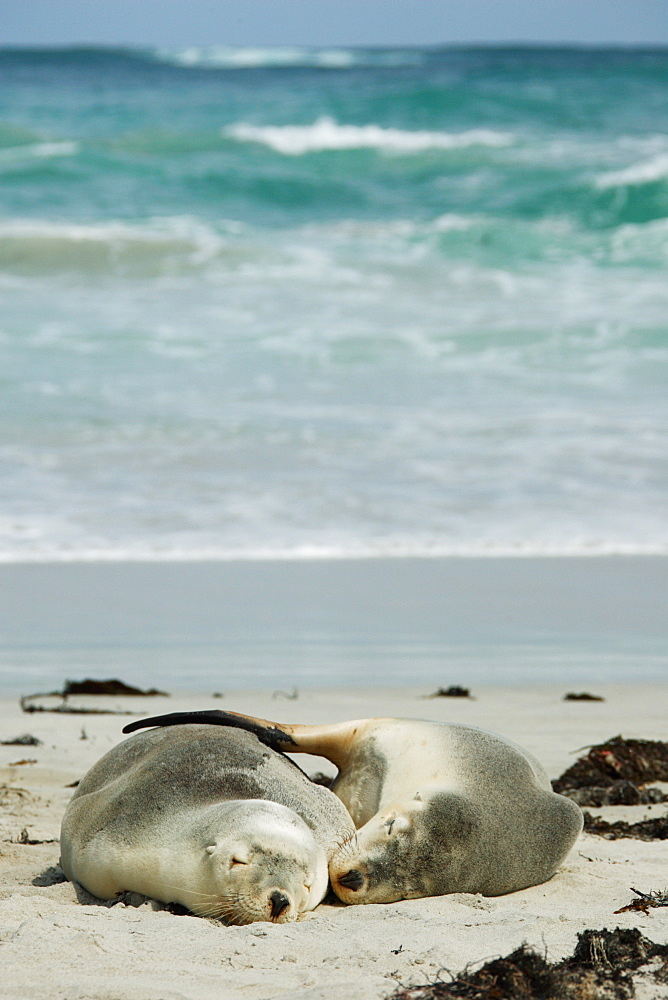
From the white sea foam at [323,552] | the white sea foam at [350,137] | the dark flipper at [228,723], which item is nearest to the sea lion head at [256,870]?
the dark flipper at [228,723]

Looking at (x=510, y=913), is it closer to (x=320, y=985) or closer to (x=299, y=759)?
(x=320, y=985)

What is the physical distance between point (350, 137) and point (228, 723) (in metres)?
31.3

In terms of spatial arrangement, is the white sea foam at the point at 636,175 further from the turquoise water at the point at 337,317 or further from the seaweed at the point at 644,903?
the seaweed at the point at 644,903

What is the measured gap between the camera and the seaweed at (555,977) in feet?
8.52

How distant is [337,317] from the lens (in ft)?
57.9

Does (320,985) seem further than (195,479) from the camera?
No

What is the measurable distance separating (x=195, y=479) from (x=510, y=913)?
7122 millimetres

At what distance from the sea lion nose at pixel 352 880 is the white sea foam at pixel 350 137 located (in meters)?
29.8

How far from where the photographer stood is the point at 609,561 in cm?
821

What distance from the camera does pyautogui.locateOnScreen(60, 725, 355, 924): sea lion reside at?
2.96 meters

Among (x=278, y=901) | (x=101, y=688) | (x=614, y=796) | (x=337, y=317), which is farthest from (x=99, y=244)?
(x=278, y=901)

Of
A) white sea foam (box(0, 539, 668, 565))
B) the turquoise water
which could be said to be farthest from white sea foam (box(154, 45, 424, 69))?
white sea foam (box(0, 539, 668, 565))

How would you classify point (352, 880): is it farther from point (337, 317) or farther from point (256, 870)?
point (337, 317)

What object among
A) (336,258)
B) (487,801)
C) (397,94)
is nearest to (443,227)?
(336,258)
